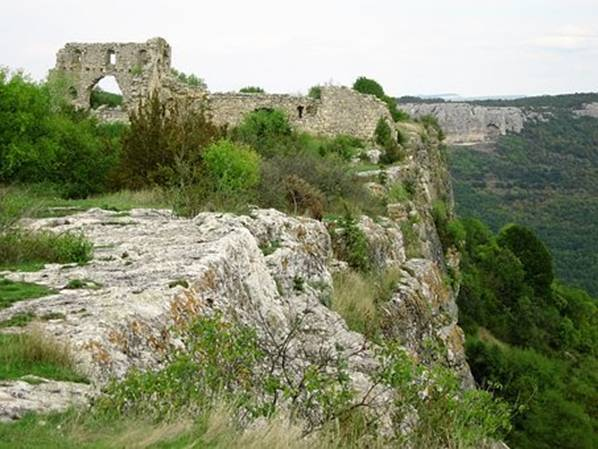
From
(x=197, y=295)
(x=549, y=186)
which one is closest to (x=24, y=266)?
(x=197, y=295)

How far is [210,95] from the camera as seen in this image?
27344 millimetres

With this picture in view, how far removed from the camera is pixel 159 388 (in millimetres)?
5277

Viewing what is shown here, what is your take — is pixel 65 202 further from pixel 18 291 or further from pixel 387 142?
pixel 387 142

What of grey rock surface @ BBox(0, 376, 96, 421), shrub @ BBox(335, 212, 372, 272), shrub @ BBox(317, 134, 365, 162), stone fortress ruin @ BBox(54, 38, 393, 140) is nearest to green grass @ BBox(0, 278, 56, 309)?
grey rock surface @ BBox(0, 376, 96, 421)

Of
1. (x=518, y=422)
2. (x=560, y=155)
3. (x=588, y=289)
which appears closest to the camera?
(x=518, y=422)

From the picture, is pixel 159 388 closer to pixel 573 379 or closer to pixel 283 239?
pixel 283 239

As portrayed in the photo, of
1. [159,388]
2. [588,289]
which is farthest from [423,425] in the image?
[588,289]

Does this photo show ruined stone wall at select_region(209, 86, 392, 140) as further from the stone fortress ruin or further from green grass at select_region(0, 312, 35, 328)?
green grass at select_region(0, 312, 35, 328)

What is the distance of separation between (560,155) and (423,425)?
101 m

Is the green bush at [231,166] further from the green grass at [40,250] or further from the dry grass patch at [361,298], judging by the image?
the green grass at [40,250]

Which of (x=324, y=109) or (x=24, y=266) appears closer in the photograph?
(x=24, y=266)

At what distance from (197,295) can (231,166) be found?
718 centimetres

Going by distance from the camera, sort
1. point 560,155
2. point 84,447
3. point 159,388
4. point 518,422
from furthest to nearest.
A: point 560,155, point 518,422, point 159,388, point 84,447

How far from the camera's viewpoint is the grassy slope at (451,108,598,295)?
2704 inches
